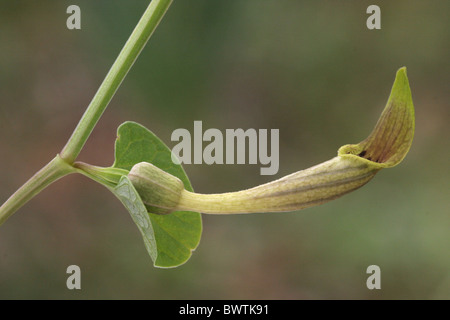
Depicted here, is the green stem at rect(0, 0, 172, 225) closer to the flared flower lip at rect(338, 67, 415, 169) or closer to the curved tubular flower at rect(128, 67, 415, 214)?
the curved tubular flower at rect(128, 67, 415, 214)

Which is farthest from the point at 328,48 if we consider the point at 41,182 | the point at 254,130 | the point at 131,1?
the point at 41,182

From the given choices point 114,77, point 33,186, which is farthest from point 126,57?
point 33,186

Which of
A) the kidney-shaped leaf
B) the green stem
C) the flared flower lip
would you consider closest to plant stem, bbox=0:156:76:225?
the green stem

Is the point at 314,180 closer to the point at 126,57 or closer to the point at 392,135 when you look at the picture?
the point at 392,135

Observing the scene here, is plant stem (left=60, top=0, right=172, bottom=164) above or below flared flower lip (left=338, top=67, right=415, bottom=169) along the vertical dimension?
above

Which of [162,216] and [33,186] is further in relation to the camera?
[162,216]

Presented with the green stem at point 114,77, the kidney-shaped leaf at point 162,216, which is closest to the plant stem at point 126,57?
the green stem at point 114,77

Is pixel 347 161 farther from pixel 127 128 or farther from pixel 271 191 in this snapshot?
pixel 127 128
